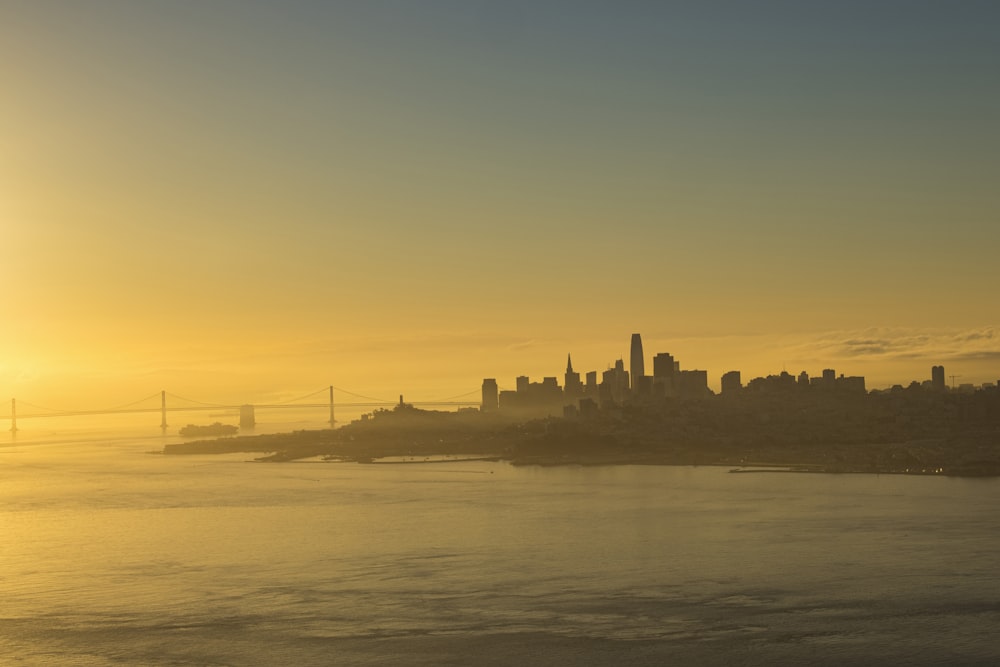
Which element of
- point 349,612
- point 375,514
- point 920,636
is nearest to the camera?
point 920,636

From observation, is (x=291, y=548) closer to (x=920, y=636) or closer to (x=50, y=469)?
(x=920, y=636)

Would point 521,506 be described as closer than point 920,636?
No

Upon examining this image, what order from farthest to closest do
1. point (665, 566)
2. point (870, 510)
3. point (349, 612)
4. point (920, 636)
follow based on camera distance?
point (870, 510) → point (665, 566) → point (349, 612) → point (920, 636)

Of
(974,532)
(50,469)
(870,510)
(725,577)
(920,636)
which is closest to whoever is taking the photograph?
(920,636)

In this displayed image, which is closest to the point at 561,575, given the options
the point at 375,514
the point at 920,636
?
the point at 920,636

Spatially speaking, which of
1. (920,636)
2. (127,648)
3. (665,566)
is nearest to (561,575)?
(665,566)

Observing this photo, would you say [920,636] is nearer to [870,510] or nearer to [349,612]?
[349,612]
